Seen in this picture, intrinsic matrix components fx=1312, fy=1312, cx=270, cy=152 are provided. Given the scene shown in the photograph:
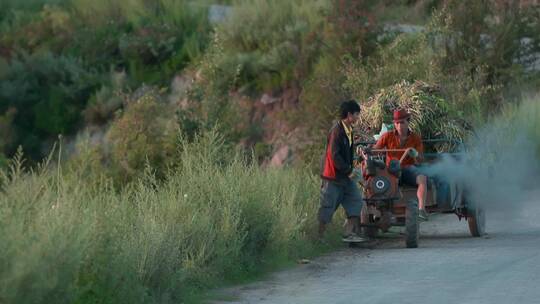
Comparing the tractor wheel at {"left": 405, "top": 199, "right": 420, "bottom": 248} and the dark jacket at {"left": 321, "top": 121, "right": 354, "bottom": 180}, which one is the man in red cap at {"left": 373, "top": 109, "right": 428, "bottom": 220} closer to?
the tractor wheel at {"left": 405, "top": 199, "right": 420, "bottom": 248}

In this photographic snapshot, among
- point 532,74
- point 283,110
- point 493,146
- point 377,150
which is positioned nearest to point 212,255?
point 377,150

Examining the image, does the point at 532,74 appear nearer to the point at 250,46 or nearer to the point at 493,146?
the point at 493,146

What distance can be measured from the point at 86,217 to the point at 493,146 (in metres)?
13.5

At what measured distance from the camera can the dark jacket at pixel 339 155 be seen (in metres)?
17.7

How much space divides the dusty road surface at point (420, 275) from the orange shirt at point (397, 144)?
1232 millimetres

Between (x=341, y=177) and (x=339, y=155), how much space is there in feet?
1.14

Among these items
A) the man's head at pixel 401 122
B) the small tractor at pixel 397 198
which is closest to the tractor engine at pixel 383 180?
the small tractor at pixel 397 198

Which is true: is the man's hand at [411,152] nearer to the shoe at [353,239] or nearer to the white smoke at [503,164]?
the white smoke at [503,164]

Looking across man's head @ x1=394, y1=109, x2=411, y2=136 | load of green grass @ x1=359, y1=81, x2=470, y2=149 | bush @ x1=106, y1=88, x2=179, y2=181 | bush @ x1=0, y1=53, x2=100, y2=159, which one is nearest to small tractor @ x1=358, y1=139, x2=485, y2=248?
man's head @ x1=394, y1=109, x2=411, y2=136

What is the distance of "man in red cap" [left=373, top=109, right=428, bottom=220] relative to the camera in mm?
18500

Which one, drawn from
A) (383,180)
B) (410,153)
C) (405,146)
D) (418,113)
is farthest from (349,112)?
(418,113)

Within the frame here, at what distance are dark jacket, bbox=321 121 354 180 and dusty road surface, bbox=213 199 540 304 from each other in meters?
1.09

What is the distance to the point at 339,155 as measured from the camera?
1770 cm

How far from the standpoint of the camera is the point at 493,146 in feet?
78.1
